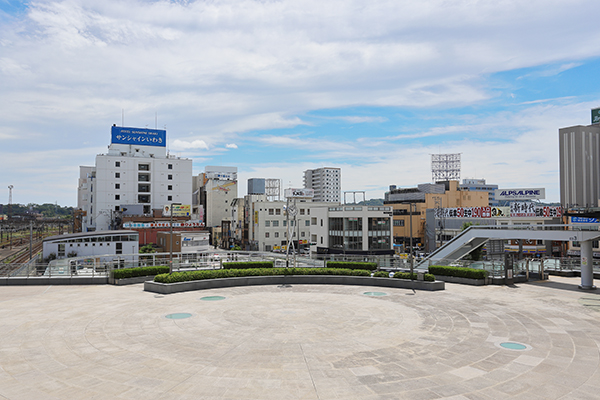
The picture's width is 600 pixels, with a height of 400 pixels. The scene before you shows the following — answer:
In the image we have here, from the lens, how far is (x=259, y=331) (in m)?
17.0

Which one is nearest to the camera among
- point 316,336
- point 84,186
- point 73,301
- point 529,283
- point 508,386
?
point 508,386

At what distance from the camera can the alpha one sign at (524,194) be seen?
A: 235ft

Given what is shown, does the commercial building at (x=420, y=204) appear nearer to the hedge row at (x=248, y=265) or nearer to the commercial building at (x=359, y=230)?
the commercial building at (x=359, y=230)

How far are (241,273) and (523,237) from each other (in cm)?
2201

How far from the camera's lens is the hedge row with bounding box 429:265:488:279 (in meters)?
29.7

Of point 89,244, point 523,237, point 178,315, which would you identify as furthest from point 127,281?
point 89,244

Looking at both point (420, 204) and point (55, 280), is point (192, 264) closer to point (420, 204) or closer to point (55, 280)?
point (55, 280)

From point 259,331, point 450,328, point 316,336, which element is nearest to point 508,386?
point 450,328

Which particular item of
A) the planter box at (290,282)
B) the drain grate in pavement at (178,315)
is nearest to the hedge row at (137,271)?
the planter box at (290,282)

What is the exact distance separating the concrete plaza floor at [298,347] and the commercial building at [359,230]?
176 ft

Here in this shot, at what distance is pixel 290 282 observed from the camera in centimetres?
3116

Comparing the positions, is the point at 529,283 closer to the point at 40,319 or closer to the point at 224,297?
the point at 224,297

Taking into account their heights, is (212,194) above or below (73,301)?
above

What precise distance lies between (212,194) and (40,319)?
117245mm
